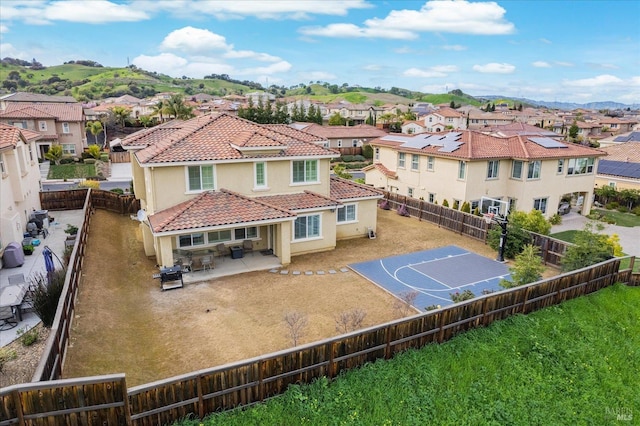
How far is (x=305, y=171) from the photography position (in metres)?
24.2

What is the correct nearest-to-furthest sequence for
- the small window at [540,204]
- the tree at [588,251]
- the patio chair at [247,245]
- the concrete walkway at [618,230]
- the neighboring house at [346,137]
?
the tree at [588,251]
the patio chair at [247,245]
the concrete walkway at [618,230]
the small window at [540,204]
the neighboring house at [346,137]

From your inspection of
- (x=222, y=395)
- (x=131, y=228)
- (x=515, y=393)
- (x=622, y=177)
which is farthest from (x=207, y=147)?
(x=622, y=177)

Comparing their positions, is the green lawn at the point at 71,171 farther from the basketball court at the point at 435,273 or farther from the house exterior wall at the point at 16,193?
the basketball court at the point at 435,273

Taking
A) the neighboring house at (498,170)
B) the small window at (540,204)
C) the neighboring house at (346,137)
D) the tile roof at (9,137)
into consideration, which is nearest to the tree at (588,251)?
the neighboring house at (498,170)

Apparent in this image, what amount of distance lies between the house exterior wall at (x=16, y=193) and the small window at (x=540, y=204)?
113ft

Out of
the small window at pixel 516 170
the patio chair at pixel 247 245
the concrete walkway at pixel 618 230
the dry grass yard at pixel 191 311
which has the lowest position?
the concrete walkway at pixel 618 230

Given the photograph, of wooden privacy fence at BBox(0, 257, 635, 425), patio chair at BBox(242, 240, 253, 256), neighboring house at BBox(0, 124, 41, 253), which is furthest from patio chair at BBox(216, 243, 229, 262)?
wooden privacy fence at BBox(0, 257, 635, 425)

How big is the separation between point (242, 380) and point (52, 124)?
2251 inches

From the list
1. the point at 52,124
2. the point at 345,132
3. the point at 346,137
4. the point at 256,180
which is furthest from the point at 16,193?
the point at 345,132

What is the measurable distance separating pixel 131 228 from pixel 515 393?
2367 cm

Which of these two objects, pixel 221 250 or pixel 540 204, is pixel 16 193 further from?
pixel 540 204

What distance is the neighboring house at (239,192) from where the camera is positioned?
20.2 meters

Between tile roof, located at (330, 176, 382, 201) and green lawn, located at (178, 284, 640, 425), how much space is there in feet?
41.6

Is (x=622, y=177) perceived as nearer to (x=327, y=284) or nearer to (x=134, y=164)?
(x=327, y=284)
